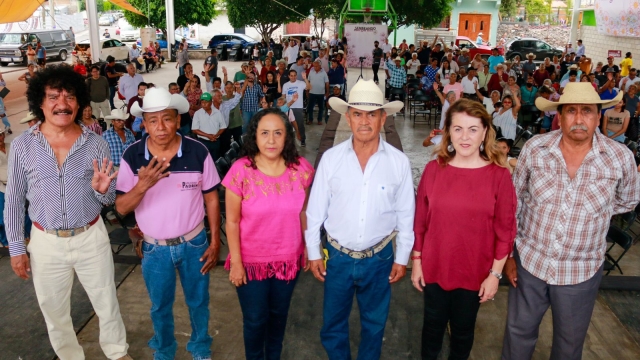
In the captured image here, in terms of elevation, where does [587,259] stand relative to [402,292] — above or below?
above

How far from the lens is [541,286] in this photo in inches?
115

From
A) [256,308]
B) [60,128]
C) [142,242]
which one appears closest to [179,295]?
[142,242]

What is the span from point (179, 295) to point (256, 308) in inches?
67.0

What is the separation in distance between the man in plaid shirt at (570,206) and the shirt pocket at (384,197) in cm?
75

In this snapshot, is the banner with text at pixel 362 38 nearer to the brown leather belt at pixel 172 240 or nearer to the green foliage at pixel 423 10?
the green foliage at pixel 423 10

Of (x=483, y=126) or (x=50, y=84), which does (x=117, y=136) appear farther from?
(x=483, y=126)

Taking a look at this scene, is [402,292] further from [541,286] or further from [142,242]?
[142,242]

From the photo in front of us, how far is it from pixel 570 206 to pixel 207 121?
6317mm

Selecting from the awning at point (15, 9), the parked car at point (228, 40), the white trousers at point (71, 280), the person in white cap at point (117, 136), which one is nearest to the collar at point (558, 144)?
the white trousers at point (71, 280)

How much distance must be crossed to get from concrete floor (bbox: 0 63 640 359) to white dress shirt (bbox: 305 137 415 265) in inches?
48.1

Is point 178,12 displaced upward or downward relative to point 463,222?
upward

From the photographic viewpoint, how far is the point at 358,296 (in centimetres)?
308

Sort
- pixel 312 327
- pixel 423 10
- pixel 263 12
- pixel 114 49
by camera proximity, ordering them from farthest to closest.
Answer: pixel 263 12
pixel 423 10
pixel 114 49
pixel 312 327

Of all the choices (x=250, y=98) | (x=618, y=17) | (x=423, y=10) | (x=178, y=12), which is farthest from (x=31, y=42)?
(x=618, y=17)
